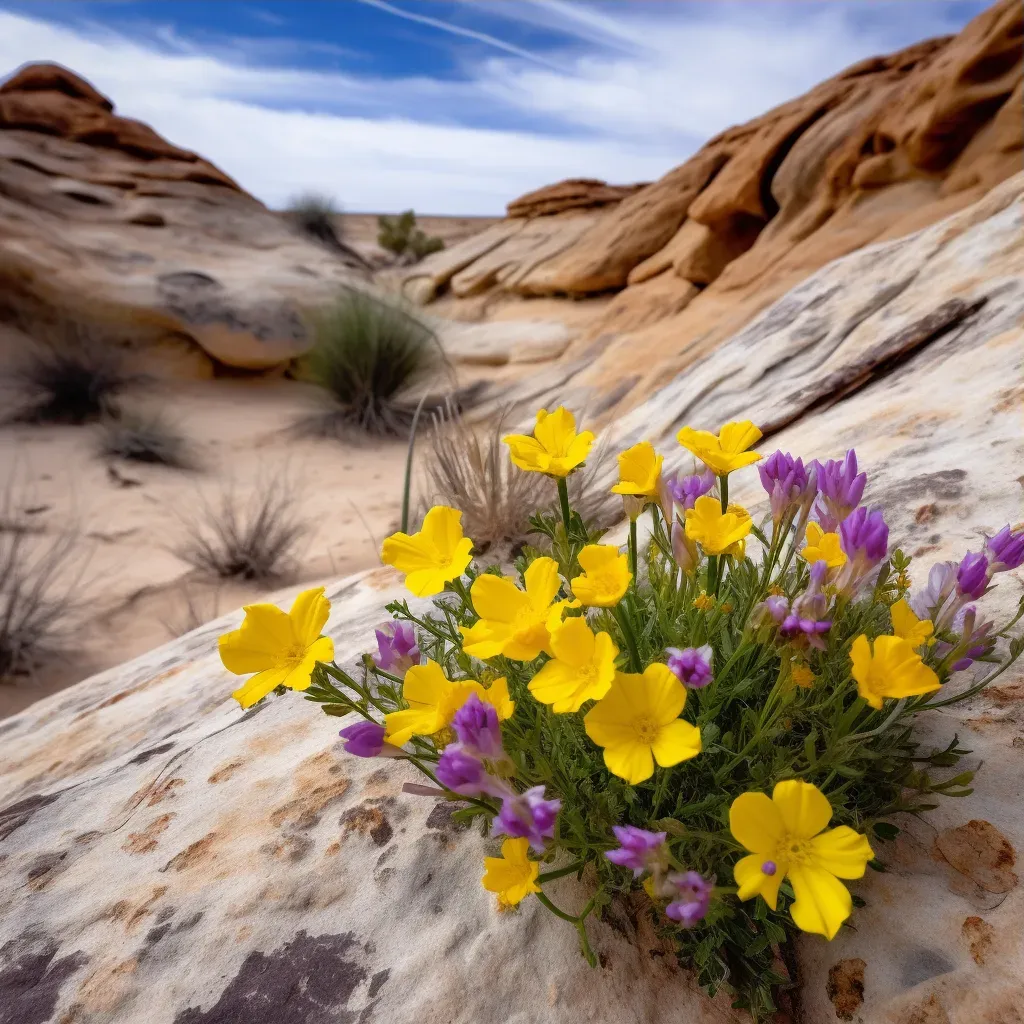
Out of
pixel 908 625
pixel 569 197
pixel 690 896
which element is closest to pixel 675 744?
pixel 690 896

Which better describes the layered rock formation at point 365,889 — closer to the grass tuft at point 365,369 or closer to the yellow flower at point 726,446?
the yellow flower at point 726,446

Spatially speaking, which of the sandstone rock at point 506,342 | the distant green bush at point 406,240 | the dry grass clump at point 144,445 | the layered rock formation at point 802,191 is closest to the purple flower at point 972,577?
the layered rock formation at point 802,191

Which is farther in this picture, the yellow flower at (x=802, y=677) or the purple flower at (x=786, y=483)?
the purple flower at (x=786, y=483)

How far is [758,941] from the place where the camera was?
915 millimetres

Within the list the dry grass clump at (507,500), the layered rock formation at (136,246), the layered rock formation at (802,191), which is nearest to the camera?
the dry grass clump at (507,500)

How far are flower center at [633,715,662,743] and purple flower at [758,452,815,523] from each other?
17.1 inches

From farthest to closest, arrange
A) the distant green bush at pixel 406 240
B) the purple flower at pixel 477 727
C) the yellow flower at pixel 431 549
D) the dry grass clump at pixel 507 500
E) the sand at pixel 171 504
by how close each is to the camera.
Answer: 1. the distant green bush at pixel 406 240
2. the sand at pixel 171 504
3. the dry grass clump at pixel 507 500
4. the yellow flower at pixel 431 549
5. the purple flower at pixel 477 727

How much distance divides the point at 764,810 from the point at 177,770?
1.32 metres

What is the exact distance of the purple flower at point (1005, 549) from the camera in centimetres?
99

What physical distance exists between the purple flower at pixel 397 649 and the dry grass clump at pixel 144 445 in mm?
5879

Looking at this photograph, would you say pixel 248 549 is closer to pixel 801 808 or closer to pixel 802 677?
pixel 802 677

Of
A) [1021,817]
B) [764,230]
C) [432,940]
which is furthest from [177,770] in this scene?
[764,230]

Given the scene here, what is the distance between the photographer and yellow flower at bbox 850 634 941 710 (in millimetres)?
806

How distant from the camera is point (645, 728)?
2.74 ft
